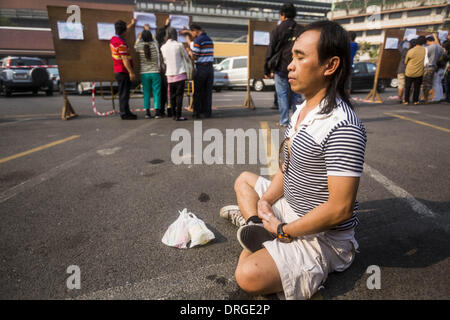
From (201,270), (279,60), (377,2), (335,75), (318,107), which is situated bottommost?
(201,270)

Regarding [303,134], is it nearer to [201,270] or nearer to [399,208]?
[201,270]

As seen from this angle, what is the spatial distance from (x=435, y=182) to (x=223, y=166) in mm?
2504

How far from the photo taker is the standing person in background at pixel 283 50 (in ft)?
17.4

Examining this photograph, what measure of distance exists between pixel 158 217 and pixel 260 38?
24.9 ft

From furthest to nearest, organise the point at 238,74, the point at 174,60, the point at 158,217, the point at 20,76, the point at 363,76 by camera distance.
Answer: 1. the point at 238,74
2. the point at 363,76
3. the point at 20,76
4. the point at 174,60
5. the point at 158,217

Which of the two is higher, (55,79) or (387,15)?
(387,15)

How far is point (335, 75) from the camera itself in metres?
1.46

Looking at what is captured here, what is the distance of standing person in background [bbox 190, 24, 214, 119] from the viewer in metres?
6.71

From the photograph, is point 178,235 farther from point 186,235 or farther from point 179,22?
point 179,22

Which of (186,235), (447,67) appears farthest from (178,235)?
(447,67)

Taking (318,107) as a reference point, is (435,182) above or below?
below

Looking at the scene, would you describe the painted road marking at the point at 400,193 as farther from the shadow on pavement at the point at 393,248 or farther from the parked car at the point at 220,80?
the parked car at the point at 220,80

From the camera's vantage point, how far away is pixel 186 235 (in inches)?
80.7
